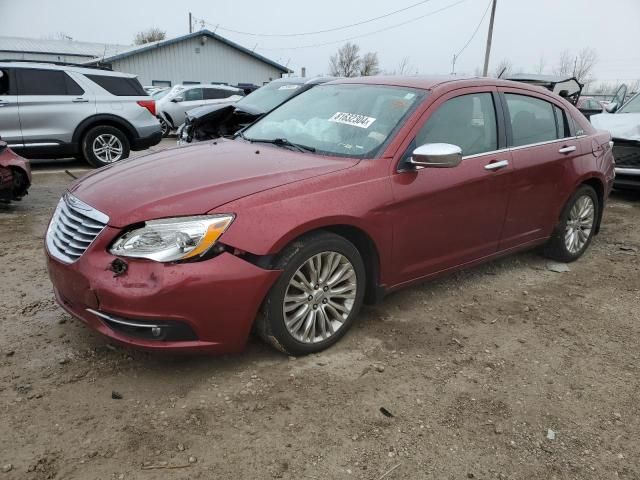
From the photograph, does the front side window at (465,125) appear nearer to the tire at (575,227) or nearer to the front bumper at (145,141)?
the tire at (575,227)

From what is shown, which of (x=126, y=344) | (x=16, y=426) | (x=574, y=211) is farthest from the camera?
(x=574, y=211)

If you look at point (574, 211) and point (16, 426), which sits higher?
point (574, 211)

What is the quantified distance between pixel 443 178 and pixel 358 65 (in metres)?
54.9

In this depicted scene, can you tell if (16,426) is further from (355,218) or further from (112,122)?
(112,122)

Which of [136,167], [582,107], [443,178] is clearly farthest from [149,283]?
[582,107]

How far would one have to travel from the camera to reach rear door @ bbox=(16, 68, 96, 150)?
330 inches

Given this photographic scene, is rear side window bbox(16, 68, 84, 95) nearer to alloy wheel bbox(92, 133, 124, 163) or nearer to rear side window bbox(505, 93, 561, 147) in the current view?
alloy wheel bbox(92, 133, 124, 163)

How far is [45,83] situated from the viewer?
Answer: 861cm

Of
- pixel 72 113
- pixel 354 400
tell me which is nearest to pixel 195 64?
pixel 72 113

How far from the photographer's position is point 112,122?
9070mm

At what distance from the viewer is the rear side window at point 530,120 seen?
160 inches

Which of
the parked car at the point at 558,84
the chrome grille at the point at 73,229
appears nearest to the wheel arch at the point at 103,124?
the chrome grille at the point at 73,229

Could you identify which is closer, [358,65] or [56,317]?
[56,317]

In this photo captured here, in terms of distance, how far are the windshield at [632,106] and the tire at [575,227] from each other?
455 cm
